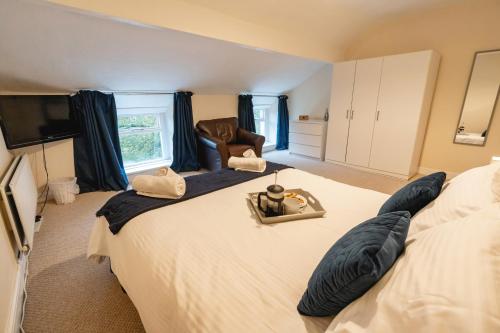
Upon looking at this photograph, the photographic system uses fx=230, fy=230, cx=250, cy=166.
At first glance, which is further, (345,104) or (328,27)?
(345,104)

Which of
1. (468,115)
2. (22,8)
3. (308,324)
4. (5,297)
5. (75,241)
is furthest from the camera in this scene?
(468,115)

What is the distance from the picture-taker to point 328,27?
349 cm

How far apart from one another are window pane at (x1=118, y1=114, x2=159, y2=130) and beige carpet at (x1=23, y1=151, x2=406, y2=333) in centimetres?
171

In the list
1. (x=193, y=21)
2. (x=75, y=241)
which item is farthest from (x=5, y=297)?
(x=193, y=21)

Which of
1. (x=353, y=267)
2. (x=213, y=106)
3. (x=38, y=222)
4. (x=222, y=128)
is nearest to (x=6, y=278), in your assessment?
(x=38, y=222)

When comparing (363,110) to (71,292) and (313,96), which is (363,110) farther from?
(71,292)

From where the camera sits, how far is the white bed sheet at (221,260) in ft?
2.64

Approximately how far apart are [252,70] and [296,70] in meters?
1.10

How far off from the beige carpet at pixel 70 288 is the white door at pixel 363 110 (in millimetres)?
3978

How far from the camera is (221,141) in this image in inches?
148

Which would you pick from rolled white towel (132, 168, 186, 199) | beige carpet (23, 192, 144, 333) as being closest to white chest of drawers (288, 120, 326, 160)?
rolled white towel (132, 168, 186, 199)

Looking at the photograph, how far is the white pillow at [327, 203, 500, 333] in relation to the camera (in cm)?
45

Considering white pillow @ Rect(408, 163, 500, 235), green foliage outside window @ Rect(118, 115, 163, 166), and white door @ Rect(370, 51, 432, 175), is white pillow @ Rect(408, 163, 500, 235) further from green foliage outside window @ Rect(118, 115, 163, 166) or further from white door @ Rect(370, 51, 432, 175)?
green foliage outside window @ Rect(118, 115, 163, 166)

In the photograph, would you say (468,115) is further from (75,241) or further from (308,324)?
(75,241)
